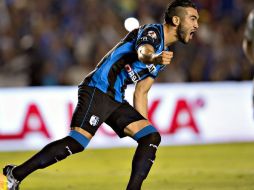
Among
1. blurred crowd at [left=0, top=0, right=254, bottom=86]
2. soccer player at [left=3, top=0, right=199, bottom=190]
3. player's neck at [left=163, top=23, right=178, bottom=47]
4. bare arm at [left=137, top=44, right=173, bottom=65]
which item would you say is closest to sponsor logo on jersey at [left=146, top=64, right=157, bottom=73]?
soccer player at [left=3, top=0, right=199, bottom=190]

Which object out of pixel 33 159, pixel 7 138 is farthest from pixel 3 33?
pixel 33 159

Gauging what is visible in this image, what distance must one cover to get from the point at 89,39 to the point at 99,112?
787cm

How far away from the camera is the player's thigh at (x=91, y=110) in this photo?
7.56m

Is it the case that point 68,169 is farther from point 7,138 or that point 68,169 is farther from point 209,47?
point 209,47

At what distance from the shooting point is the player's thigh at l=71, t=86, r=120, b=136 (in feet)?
24.8

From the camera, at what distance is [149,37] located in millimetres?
7258

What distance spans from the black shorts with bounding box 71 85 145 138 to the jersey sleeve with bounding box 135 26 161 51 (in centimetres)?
71

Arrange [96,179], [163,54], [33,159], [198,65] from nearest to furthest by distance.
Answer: [163,54] → [33,159] → [96,179] → [198,65]

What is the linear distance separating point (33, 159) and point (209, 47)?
923 centimetres

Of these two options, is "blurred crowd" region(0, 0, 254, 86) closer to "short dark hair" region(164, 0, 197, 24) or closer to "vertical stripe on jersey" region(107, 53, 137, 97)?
"vertical stripe on jersey" region(107, 53, 137, 97)

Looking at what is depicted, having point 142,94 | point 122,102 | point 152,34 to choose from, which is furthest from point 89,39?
point 152,34

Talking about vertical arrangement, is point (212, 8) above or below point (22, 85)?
above

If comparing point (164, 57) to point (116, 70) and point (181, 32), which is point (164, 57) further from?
point (116, 70)

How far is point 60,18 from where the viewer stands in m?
15.6
